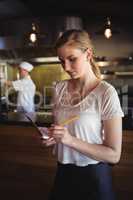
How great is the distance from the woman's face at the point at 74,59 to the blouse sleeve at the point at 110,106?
0.40 ft

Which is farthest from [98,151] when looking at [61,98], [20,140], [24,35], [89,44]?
[24,35]

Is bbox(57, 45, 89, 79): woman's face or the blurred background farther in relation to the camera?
the blurred background

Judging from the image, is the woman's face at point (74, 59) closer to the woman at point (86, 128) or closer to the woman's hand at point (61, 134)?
the woman at point (86, 128)

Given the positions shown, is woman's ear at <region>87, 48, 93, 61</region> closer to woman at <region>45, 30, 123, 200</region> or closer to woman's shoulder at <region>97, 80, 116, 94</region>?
woman at <region>45, 30, 123, 200</region>

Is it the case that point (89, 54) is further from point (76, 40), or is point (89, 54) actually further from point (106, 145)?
point (106, 145)

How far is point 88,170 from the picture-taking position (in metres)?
1.01

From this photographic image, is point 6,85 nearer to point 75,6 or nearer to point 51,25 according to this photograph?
point 51,25

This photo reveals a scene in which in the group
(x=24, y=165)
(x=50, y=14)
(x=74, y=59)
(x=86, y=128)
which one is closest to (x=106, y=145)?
(x=86, y=128)

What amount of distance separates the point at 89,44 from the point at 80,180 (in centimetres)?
46

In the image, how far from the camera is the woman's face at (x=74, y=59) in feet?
3.28

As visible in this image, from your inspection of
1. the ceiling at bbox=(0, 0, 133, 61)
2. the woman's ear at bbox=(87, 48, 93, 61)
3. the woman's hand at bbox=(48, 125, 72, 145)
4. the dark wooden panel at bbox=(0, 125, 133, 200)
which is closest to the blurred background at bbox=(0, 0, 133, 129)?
the ceiling at bbox=(0, 0, 133, 61)

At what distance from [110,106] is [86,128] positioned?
0.11 meters

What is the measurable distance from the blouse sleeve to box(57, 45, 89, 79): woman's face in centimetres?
12

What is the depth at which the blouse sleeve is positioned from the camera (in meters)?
0.95
